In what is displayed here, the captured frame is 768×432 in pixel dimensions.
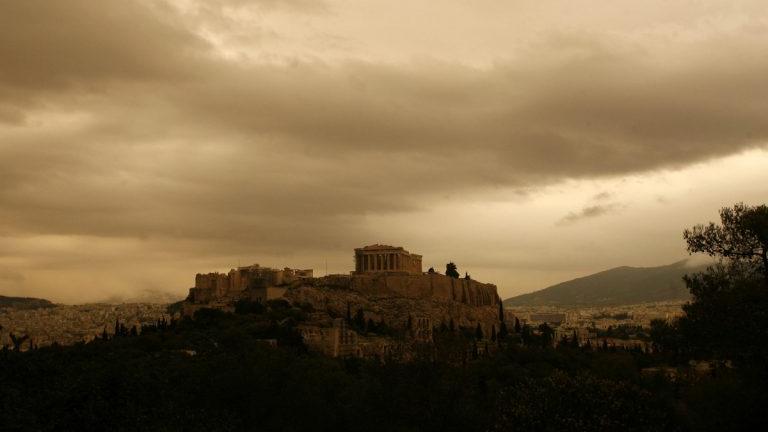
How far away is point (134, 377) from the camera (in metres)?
39.4

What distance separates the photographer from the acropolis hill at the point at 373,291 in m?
126

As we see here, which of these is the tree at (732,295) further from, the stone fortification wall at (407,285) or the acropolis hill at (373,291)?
the stone fortification wall at (407,285)

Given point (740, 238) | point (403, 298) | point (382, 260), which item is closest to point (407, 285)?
A: point (403, 298)

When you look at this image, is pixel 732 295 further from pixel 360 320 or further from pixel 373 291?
pixel 373 291

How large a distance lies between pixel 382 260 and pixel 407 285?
1058 cm

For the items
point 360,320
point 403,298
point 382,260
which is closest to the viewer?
point 360,320

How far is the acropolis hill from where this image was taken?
126 metres

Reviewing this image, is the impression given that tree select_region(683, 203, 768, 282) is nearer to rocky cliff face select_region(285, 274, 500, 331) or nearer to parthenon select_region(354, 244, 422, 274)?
rocky cliff face select_region(285, 274, 500, 331)

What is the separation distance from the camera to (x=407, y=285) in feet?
458

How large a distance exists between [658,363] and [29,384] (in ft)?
179

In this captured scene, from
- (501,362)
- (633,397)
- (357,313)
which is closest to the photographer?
(633,397)

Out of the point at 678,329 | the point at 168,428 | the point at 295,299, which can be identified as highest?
the point at 295,299

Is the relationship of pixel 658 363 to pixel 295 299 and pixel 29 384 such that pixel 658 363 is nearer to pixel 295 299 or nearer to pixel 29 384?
pixel 29 384

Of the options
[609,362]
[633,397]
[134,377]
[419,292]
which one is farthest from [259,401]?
[419,292]
